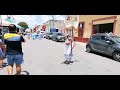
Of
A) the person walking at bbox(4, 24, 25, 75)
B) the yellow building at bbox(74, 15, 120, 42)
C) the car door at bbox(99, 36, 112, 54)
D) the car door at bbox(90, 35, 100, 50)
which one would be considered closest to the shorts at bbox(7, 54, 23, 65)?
the person walking at bbox(4, 24, 25, 75)

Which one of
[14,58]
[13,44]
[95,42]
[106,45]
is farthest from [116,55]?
[13,44]

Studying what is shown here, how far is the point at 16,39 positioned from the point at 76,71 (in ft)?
10.9

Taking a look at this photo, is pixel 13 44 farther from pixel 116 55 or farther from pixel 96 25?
pixel 96 25

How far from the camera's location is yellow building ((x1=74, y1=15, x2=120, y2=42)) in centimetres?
2043

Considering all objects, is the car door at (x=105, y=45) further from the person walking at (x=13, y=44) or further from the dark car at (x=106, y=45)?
the person walking at (x=13, y=44)

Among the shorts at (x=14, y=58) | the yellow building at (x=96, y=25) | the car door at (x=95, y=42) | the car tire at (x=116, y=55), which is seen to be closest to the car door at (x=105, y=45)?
the car door at (x=95, y=42)

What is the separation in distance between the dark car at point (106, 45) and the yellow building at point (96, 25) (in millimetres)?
6108

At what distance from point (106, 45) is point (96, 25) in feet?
42.3

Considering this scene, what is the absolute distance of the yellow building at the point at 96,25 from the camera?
20.4 m

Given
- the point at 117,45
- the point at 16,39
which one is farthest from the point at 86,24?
the point at 16,39

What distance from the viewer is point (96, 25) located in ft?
83.2
